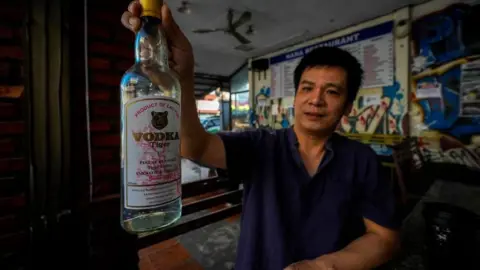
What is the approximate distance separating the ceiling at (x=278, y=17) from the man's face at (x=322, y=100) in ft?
6.01

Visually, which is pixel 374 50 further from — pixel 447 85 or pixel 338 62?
pixel 338 62

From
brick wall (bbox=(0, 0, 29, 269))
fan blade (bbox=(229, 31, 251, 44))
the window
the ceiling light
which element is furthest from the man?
the window

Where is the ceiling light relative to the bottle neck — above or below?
above

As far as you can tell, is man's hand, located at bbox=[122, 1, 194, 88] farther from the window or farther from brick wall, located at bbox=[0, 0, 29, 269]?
the window

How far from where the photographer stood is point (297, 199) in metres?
0.72

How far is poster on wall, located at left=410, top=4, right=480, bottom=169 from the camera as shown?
2.05 meters

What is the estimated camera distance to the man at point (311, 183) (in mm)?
685

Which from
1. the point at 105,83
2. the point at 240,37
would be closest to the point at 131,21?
the point at 105,83

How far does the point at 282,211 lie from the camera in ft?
2.34

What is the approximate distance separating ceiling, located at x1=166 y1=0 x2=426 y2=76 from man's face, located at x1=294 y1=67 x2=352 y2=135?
1831mm

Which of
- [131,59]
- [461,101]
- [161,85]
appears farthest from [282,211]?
[461,101]

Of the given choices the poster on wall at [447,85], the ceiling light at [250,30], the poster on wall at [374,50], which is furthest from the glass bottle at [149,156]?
the poster on wall at [447,85]

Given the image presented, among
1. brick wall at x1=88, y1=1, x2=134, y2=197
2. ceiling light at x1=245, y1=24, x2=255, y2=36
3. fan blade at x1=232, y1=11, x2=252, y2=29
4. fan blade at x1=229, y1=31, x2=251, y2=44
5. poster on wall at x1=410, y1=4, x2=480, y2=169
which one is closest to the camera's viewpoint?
brick wall at x1=88, y1=1, x2=134, y2=197

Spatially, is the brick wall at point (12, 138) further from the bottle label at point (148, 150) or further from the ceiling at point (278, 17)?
the ceiling at point (278, 17)
